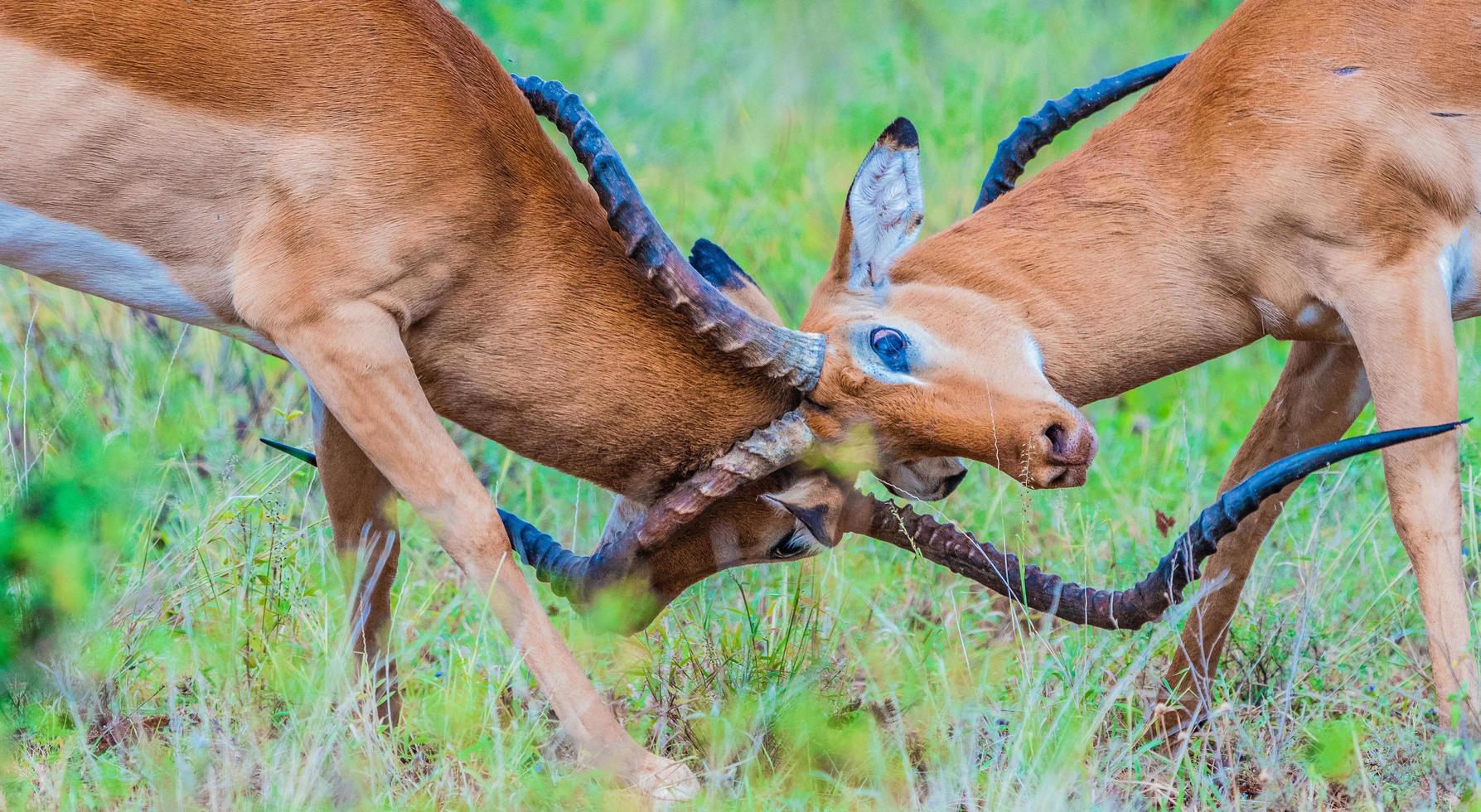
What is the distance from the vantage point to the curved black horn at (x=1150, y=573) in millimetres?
4023

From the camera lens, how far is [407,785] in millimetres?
4066

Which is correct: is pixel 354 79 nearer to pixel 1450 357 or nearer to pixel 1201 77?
pixel 1201 77

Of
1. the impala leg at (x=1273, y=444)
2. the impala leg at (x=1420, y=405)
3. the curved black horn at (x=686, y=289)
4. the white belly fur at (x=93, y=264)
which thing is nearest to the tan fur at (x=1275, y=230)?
the impala leg at (x=1420, y=405)

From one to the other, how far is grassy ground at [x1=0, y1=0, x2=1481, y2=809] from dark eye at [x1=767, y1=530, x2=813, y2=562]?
0.27 meters

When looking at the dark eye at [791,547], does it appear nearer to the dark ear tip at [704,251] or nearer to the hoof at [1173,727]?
the dark ear tip at [704,251]

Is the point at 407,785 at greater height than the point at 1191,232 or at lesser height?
lesser

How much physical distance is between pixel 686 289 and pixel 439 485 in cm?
80

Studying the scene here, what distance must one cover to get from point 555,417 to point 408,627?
1282 millimetres

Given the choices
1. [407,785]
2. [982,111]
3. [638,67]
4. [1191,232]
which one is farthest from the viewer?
[638,67]

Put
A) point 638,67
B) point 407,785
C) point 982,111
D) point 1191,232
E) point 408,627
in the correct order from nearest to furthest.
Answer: point 407,785 → point 1191,232 → point 408,627 → point 982,111 → point 638,67

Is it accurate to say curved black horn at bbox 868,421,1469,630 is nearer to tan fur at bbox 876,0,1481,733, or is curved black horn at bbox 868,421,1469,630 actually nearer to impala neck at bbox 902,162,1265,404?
tan fur at bbox 876,0,1481,733

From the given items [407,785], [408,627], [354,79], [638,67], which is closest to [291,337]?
[354,79]

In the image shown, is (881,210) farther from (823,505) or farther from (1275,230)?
(1275,230)

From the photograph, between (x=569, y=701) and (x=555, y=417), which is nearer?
(x=569, y=701)
